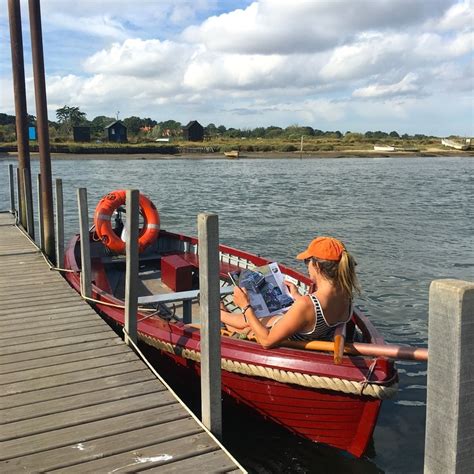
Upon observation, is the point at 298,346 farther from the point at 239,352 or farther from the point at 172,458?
the point at 172,458

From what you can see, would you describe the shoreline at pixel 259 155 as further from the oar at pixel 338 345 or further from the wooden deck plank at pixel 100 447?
the oar at pixel 338 345

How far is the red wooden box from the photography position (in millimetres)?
7934

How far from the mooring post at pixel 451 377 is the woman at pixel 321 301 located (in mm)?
1869

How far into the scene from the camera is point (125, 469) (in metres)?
3.22

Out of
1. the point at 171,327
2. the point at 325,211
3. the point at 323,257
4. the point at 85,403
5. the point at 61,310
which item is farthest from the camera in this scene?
the point at 325,211

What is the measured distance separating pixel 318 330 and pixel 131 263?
1.96 m

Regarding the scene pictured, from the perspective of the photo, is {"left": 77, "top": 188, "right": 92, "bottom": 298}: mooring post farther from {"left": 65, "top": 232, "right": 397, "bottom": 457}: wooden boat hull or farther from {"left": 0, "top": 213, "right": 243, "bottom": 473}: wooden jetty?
{"left": 65, "top": 232, "right": 397, "bottom": 457}: wooden boat hull

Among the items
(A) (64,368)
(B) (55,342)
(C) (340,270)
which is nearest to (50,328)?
(B) (55,342)

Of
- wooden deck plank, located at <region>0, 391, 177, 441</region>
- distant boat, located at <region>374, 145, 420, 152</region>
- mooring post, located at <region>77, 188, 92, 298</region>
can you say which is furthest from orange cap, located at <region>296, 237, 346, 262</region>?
distant boat, located at <region>374, 145, 420, 152</region>

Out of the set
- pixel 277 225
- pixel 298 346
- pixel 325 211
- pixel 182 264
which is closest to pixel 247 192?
pixel 325 211

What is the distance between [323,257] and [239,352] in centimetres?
143

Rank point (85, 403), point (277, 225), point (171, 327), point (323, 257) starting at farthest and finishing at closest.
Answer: point (277, 225) < point (171, 327) < point (85, 403) < point (323, 257)

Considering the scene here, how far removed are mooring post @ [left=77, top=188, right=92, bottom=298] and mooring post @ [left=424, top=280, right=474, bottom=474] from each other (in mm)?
5226

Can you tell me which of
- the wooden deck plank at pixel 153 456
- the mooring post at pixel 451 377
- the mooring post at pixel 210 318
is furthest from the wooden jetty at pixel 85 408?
the mooring post at pixel 451 377
